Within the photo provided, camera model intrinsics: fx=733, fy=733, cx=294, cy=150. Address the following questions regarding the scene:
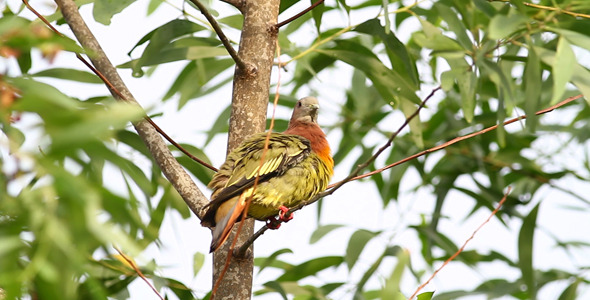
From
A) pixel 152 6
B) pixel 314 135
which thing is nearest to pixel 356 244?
pixel 314 135

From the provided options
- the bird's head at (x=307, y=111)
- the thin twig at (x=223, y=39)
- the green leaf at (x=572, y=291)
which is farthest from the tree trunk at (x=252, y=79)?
the green leaf at (x=572, y=291)

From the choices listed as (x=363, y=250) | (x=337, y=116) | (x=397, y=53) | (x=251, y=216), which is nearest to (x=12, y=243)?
(x=251, y=216)

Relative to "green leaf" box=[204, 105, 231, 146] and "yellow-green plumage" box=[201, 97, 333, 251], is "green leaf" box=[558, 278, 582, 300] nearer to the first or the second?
"yellow-green plumage" box=[201, 97, 333, 251]

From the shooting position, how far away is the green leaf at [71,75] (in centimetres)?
326

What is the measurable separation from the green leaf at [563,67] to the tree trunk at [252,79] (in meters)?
1.13

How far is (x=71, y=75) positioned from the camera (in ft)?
10.7

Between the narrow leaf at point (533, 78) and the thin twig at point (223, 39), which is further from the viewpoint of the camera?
the narrow leaf at point (533, 78)

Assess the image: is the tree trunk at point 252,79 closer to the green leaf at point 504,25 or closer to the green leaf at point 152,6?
the green leaf at point 504,25

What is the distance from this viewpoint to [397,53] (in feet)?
11.1

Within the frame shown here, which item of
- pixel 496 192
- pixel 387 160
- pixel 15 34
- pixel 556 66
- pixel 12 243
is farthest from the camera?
pixel 387 160

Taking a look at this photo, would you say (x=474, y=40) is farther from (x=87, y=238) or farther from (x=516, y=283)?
(x=87, y=238)

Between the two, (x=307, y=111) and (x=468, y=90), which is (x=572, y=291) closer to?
(x=468, y=90)

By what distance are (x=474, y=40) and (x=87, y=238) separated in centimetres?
272

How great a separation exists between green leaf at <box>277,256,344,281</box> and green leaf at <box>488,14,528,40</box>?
1.59 metres
